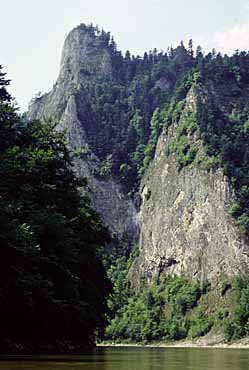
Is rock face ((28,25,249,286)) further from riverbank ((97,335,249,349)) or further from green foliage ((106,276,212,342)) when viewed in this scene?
riverbank ((97,335,249,349))

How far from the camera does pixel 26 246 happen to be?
3045 centimetres

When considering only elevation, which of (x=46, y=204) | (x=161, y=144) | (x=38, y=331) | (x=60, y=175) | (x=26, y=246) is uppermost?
(x=161, y=144)

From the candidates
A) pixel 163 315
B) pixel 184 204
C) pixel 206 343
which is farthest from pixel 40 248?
pixel 184 204

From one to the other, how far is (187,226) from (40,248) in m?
121

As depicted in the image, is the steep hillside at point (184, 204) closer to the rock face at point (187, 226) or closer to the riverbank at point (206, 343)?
the rock face at point (187, 226)

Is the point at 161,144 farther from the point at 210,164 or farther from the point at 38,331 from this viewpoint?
the point at 38,331

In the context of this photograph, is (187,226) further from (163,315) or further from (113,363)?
(113,363)

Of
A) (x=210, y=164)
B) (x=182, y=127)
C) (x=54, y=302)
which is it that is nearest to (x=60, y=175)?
(x=54, y=302)

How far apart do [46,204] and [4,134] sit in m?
4.86

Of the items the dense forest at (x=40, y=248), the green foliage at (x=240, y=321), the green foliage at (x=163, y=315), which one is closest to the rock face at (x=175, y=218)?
the green foliage at (x=163, y=315)

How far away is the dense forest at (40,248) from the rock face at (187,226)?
305ft

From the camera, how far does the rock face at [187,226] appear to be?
463 feet

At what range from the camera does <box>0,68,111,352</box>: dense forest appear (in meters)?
30.5

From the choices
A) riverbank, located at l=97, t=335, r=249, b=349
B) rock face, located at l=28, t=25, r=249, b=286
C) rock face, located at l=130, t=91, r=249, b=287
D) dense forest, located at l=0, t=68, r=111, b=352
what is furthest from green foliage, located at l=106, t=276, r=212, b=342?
dense forest, located at l=0, t=68, r=111, b=352
